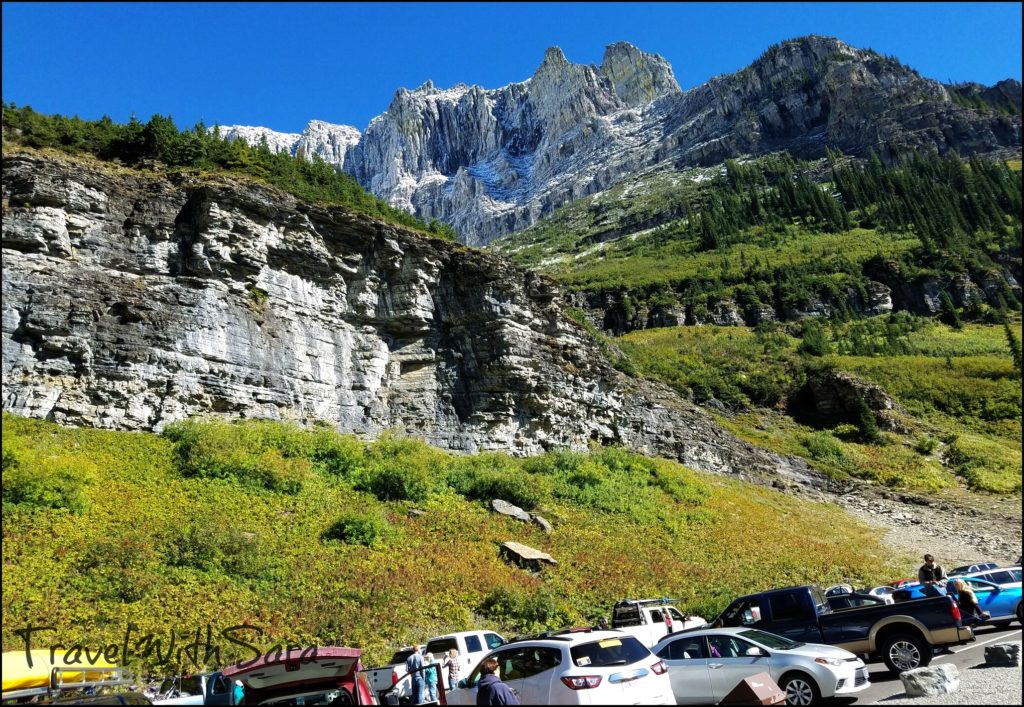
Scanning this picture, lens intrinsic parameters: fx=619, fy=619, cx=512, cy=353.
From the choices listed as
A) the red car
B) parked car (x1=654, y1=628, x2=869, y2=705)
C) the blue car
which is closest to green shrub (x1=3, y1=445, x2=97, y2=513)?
the red car

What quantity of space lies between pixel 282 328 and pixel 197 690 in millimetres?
19672

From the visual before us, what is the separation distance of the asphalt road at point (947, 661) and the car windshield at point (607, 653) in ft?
13.5

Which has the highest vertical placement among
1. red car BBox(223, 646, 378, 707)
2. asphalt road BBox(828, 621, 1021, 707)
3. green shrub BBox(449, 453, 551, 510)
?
green shrub BBox(449, 453, 551, 510)

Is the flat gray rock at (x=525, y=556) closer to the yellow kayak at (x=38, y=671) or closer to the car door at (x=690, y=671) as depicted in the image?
the car door at (x=690, y=671)

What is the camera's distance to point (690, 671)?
11039mm

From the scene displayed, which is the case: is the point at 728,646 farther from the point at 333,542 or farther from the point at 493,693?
the point at 333,542

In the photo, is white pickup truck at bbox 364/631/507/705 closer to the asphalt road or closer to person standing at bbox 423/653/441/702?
person standing at bbox 423/653/441/702

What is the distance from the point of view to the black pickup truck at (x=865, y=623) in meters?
11.7

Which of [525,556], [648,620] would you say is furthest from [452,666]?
[525,556]

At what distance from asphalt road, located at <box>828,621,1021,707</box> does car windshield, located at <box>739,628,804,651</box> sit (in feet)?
3.27

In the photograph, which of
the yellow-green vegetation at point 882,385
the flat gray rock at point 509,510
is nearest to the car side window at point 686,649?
the flat gray rock at point 509,510

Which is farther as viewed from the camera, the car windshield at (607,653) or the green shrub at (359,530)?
the green shrub at (359,530)

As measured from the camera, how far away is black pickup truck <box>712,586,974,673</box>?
11.7 metres

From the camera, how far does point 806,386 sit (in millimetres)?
58375
